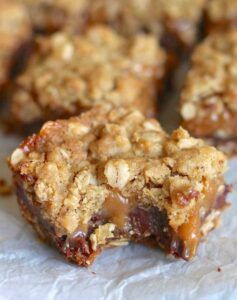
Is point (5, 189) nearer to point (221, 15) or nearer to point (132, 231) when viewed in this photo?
point (132, 231)

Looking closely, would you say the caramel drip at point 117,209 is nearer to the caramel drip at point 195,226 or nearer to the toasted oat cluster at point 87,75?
the caramel drip at point 195,226

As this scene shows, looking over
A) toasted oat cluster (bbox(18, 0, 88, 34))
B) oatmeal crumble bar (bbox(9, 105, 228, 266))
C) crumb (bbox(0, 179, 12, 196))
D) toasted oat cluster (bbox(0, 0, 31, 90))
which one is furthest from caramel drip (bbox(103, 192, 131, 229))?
toasted oat cluster (bbox(18, 0, 88, 34))

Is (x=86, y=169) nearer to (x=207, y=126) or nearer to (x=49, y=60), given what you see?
(x=207, y=126)

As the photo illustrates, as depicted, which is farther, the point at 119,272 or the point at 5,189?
the point at 5,189

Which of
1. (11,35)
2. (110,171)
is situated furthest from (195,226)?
(11,35)

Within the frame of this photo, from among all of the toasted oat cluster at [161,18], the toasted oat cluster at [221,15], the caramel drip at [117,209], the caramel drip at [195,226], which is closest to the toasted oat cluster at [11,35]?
the toasted oat cluster at [161,18]

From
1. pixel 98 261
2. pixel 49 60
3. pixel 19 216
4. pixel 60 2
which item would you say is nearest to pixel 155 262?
pixel 98 261

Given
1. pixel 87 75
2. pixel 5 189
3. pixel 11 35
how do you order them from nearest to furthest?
1. pixel 5 189
2. pixel 87 75
3. pixel 11 35
